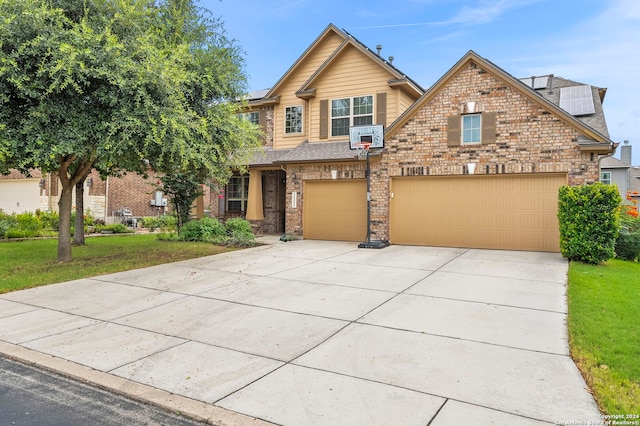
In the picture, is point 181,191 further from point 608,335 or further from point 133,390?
point 608,335

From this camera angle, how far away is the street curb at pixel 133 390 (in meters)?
3.32

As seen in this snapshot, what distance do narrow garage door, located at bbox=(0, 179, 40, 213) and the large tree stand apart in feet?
65.3

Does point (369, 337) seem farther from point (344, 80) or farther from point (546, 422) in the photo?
point (344, 80)

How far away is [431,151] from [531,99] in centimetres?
308

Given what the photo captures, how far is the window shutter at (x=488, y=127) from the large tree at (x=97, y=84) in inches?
303

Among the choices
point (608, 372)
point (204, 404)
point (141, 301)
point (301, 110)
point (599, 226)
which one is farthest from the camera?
point (301, 110)

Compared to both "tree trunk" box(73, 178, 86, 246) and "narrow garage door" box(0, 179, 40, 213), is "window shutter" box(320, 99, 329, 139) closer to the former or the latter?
"tree trunk" box(73, 178, 86, 246)

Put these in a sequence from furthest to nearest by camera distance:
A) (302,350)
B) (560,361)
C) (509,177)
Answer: (509,177) → (302,350) → (560,361)

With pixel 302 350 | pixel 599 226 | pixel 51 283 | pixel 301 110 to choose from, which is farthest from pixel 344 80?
pixel 302 350

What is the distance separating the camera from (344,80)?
53.3 feet

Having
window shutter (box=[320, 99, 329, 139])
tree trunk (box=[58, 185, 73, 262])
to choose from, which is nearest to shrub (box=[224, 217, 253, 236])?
window shutter (box=[320, 99, 329, 139])

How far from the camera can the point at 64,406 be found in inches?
140

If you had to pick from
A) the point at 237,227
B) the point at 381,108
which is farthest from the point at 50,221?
the point at 381,108

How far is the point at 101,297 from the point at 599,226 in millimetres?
10478
